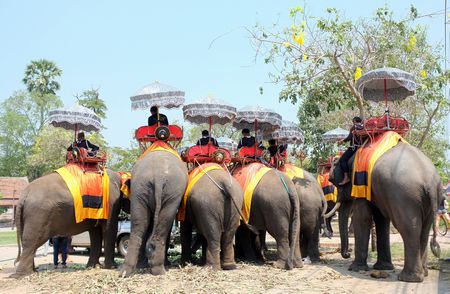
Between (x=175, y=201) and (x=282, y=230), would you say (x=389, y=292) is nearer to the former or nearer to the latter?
(x=282, y=230)

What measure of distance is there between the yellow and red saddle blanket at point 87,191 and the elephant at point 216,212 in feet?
5.66

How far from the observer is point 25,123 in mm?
55906

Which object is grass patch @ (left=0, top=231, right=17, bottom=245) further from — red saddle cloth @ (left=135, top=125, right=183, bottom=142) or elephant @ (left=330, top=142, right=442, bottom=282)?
elephant @ (left=330, top=142, right=442, bottom=282)

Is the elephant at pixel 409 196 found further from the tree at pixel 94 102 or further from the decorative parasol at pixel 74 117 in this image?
the tree at pixel 94 102

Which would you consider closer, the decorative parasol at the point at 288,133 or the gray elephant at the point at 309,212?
the gray elephant at the point at 309,212

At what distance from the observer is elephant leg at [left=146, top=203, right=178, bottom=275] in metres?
9.18

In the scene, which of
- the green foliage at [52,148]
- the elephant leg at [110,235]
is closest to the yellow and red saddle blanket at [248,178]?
the elephant leg at [110,235]

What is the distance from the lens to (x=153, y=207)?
9430mm

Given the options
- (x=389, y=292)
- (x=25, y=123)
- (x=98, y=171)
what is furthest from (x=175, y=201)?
(x=25, y=123)

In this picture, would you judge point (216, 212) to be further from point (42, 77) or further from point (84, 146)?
point (42, 77)

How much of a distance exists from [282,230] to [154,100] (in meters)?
3.66

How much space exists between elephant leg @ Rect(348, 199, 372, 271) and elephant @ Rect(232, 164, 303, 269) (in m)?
1.13

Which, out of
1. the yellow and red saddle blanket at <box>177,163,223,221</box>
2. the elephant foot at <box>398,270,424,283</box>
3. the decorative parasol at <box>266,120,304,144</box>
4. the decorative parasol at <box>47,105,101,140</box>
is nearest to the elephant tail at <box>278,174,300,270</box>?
the yellow and red saddle blanket at <box>177,163,223,221</box>

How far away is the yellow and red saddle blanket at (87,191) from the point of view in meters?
10.1
